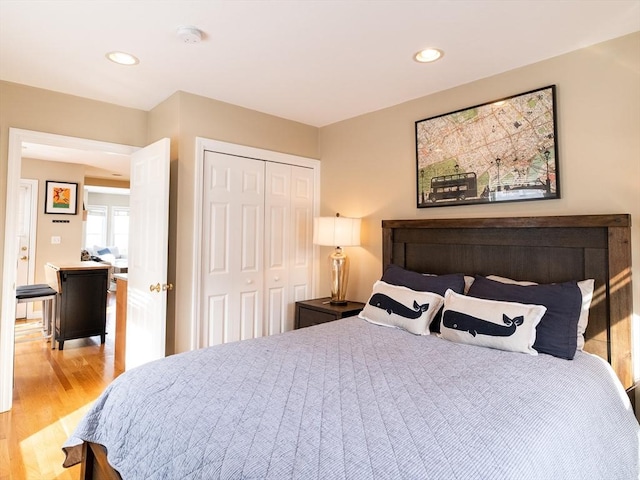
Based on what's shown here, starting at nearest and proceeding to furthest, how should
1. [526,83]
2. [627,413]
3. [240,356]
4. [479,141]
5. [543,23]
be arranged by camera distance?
[627,413]
[240,356]
[543,23]
[526,83]
[479,141]

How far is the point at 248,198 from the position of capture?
129 inches

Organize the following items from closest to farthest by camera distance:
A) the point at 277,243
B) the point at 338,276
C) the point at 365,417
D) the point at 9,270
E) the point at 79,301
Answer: the point at 365,417, the point at 9,270, the point at 338,276, the point at 277,243, the point at 79,301

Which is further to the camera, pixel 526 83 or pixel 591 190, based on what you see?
pixel 526 83

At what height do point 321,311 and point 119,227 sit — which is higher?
point 119,227

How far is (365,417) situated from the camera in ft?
3.94

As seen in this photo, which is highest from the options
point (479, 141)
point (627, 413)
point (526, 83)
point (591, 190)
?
point (526, 83)

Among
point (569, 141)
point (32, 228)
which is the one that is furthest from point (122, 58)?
point (32, 228)

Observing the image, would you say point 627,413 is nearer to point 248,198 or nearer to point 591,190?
point 591,190

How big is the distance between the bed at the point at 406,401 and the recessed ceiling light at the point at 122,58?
1.89 meters

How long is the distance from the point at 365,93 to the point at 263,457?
2.66 m

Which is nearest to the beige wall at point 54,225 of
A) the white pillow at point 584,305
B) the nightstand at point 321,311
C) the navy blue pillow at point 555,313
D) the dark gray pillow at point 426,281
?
the nightstand at point 321,311

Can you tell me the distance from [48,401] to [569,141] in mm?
4124

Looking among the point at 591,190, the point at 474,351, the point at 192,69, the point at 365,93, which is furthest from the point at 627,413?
the point at 192,69

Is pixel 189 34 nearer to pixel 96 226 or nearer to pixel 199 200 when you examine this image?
pixel 199 200
